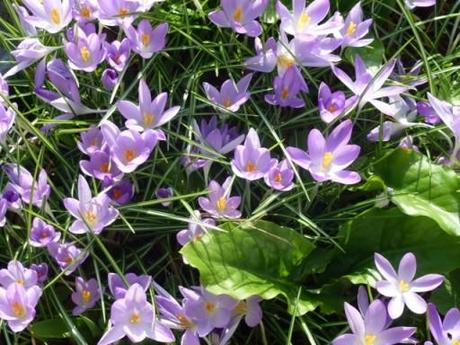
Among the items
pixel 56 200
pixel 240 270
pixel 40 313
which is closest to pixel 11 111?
pixel 56 200

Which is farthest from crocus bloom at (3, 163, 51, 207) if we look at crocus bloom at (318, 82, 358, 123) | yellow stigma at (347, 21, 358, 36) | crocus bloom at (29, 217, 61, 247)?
yellow stigma at (347, 21, 358, 36)

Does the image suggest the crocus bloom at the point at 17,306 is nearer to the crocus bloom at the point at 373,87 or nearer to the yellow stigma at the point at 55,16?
the yellow stigma at the point at 55,16

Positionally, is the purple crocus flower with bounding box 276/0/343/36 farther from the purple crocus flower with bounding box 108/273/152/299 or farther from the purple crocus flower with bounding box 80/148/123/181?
the purple crocus flower with bounding box 108/273/152/299

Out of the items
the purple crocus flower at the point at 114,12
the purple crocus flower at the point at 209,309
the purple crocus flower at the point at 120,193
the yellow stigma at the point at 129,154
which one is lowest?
the purple crocus flower at the point at 209,309

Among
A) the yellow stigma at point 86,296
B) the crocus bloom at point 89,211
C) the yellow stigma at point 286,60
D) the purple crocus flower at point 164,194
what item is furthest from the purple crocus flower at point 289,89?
the yellow stigma at point 86,296

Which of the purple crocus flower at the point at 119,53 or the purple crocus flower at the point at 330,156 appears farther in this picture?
the purple crocus flower at the point at 119,53

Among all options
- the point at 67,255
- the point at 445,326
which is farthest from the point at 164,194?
the point at 445,326

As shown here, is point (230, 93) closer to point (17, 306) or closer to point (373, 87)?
point (373, 87)
